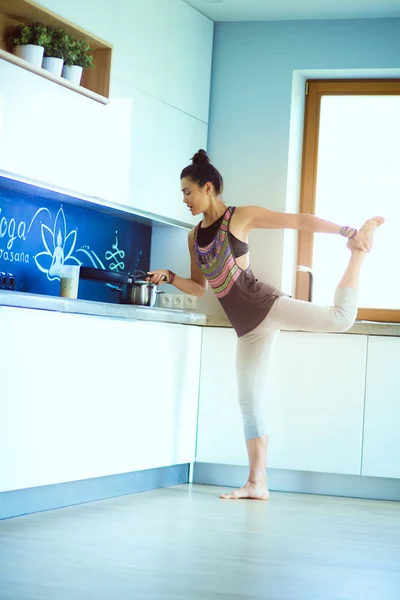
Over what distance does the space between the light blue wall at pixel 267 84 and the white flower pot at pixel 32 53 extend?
1.62 m

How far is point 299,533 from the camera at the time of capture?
10.6ft

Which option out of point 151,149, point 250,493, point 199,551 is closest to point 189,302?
point 151,149

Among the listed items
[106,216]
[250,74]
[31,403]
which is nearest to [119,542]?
[31,403]

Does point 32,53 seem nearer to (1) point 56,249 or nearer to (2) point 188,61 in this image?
(1) point 56,249

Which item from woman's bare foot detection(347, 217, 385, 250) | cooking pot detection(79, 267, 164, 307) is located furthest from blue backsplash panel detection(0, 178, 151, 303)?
woman's bare foot detection(347, 217, 385, 250)

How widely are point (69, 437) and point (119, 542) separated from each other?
2.29 ft

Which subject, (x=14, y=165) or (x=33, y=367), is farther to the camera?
(x=14, y=165)

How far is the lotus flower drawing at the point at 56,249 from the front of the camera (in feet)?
14.1

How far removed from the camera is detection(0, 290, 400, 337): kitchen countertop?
314 cm

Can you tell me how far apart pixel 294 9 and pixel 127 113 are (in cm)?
121

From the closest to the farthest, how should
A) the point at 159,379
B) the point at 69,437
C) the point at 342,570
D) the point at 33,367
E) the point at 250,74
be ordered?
the point at 342,570
the point at 33,367
the point at 69,437
the point at 159,379
the point at 250,74

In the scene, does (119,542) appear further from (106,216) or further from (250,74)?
(250,74)

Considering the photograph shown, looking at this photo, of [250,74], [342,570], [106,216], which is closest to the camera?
[342,570]

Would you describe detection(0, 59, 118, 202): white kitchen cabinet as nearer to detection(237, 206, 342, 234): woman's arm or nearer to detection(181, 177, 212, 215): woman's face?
detection(181, 177, 212, 215): woman's face
